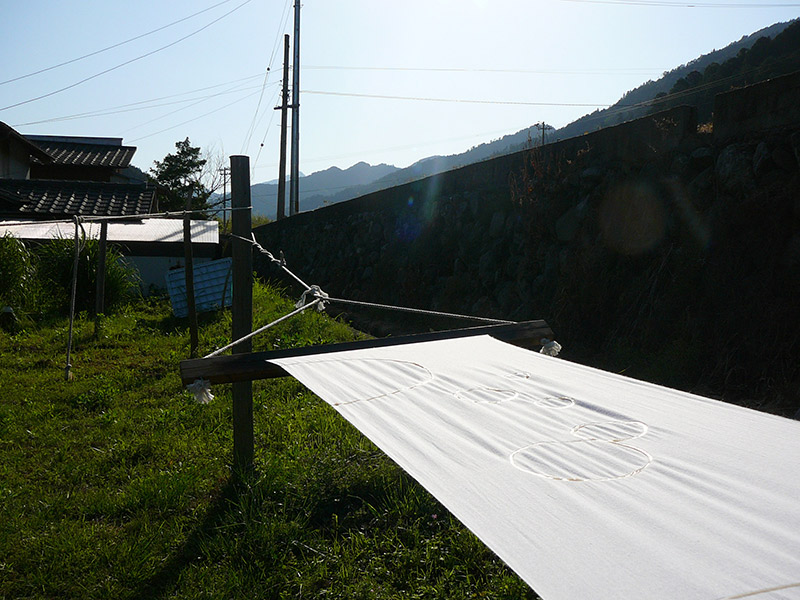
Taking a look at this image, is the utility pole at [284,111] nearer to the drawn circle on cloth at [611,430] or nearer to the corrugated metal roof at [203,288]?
the corrugated metal roof at [203,288]

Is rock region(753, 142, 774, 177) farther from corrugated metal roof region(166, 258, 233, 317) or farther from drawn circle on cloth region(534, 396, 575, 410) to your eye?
corrugated metal roof region(166, 258, 233, 317)

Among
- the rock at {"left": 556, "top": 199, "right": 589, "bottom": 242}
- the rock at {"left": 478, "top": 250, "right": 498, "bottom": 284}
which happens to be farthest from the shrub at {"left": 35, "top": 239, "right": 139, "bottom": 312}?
the rock at {"left": 556, "top": 199, "right": 589, "bottom": 242}

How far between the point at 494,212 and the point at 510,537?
7373mm

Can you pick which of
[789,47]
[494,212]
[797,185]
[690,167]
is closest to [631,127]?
[690,167]

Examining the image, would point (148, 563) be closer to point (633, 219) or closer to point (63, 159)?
point (633, 219)

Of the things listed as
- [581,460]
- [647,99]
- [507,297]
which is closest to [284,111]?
[647,99]

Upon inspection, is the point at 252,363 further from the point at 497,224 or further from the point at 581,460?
the point at 497,224

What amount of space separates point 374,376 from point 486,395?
0.41 m

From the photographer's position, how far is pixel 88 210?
12.4m

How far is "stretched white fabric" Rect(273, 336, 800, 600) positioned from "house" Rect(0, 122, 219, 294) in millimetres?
5947

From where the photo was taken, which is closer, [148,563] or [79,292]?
[148,563]

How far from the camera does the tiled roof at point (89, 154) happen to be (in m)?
19.1

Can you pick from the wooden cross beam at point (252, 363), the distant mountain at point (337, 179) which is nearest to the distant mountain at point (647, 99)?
the wooden cross beam at point (252, 363)

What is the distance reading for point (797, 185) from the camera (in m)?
4.49
